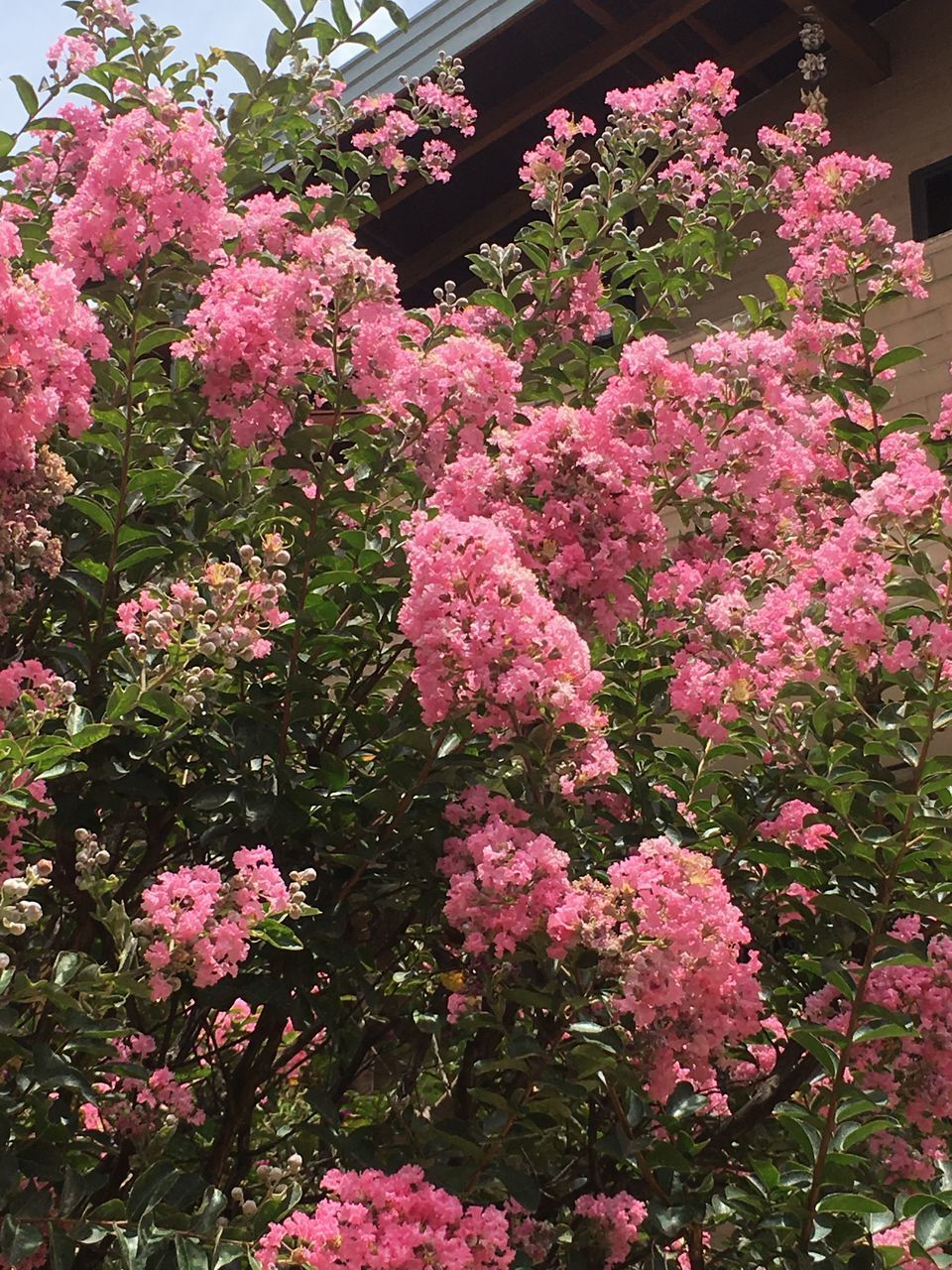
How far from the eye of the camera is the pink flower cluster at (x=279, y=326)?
5.87 ft

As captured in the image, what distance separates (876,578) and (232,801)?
0.86 metres

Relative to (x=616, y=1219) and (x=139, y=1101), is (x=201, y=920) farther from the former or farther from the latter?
(x=616, y=1219)

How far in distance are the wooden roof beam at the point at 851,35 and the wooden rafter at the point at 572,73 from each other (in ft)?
1.21

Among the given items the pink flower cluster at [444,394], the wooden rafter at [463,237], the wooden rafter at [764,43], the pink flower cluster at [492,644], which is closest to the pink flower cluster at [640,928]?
the pink flower cluster at [492,644]

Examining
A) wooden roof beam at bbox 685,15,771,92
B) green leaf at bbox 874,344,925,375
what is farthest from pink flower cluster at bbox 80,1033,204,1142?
wooden roof beam at bbox 685,15,771,92

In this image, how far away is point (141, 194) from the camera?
6.24ft

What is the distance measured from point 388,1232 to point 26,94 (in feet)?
6.94

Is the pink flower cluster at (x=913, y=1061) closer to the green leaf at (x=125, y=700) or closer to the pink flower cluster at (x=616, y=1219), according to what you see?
the pink flower cluster at (x=616, y=1219)

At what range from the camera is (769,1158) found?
2064mm

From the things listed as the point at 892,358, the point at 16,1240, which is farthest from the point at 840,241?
the point at 16,1240

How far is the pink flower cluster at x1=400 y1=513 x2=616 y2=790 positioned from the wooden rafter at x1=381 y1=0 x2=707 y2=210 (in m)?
3.84

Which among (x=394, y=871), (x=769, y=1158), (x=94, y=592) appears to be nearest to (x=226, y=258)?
(x=94, y=592)

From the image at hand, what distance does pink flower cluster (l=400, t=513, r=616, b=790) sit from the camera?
1.56 meters

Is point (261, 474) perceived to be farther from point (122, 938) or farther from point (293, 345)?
point (122, 938)
